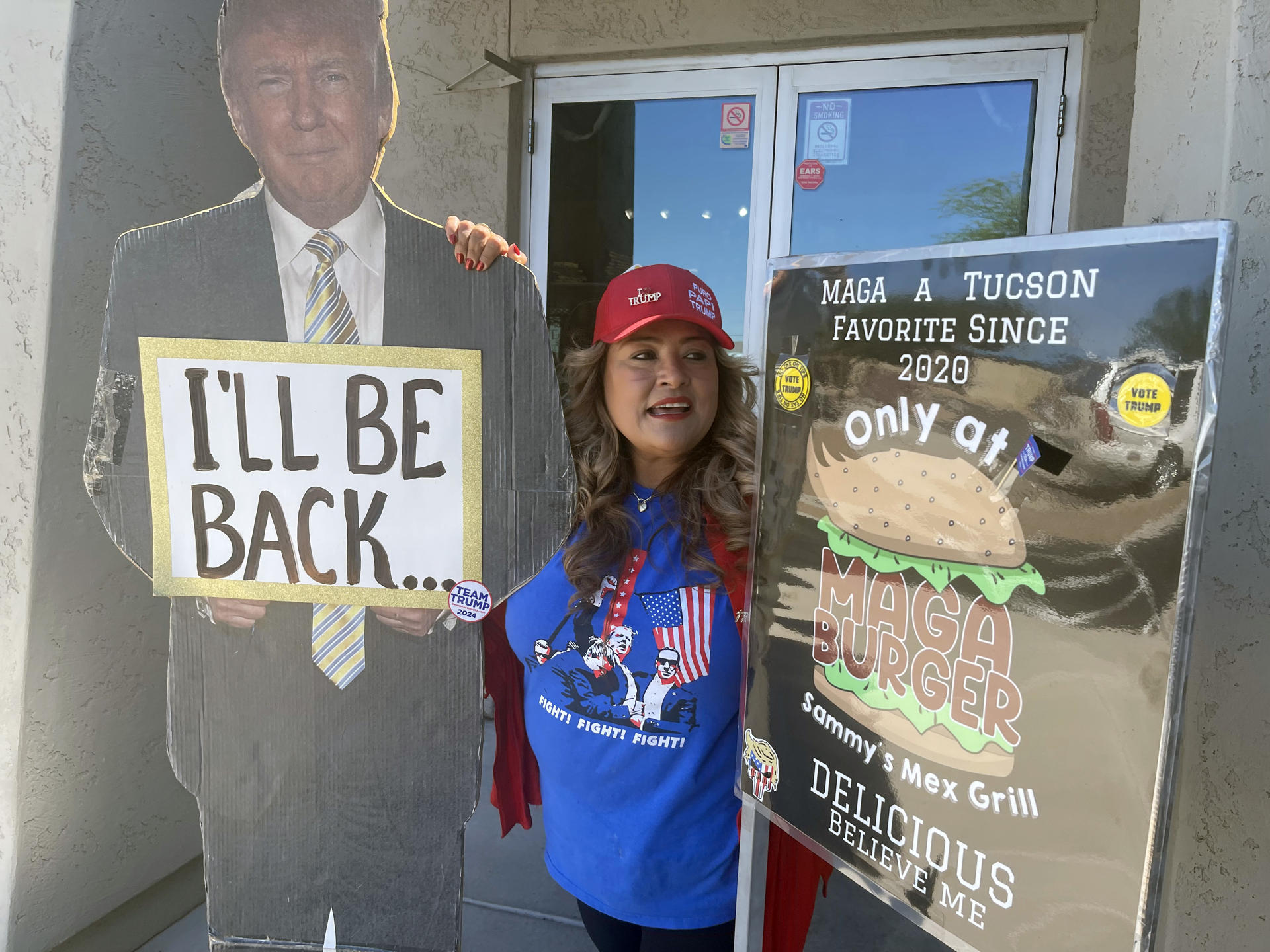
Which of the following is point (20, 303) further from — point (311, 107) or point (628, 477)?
point (628, 477)

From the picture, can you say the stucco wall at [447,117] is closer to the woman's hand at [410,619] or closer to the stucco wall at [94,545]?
the stucco wall at [94,545]

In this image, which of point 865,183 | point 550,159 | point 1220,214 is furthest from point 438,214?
point 1220,214

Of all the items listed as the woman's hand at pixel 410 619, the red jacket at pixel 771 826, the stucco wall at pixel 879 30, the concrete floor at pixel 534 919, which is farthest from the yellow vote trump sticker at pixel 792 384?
the stucco wall at pixel 879 30

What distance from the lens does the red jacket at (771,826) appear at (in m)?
1.40

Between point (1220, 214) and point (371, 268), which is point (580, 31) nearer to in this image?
point (371, 268)

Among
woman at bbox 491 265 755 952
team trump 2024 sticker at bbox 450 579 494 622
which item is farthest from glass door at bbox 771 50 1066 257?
team trump 2024 sticker at bbox 450 579 494 622

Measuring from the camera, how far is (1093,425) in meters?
0.85

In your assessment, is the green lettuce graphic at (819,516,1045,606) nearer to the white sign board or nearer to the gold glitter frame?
the gold glitter frame

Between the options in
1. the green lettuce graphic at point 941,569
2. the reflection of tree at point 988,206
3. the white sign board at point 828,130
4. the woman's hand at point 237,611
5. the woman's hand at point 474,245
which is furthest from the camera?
the white sign board at point 828,130

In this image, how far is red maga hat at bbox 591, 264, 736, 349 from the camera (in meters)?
1.44

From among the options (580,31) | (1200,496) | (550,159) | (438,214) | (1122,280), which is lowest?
(1200,496)

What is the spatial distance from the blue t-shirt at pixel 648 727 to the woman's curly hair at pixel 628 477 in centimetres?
3

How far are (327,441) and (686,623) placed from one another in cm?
73

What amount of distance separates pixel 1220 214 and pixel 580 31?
280cm
